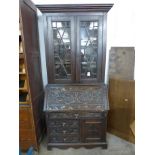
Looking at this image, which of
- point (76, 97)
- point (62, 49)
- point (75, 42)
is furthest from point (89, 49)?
point (76, 97)

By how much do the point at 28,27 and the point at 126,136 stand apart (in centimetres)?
215

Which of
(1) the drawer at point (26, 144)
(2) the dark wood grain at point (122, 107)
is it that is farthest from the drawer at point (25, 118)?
(2) the dark wood grain at point (122, 107)

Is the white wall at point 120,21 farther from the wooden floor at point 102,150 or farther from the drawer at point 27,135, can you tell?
the drawer at point 27,135

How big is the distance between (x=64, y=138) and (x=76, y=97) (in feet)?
2.05

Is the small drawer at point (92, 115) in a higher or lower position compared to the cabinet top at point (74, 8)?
lower

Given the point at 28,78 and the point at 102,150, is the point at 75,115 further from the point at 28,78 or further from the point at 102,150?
the point at 28,78

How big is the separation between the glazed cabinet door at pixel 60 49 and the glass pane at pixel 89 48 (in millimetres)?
149

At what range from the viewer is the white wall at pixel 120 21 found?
226 cm

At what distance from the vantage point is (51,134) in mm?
2100

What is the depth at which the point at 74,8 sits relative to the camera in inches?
74.8
